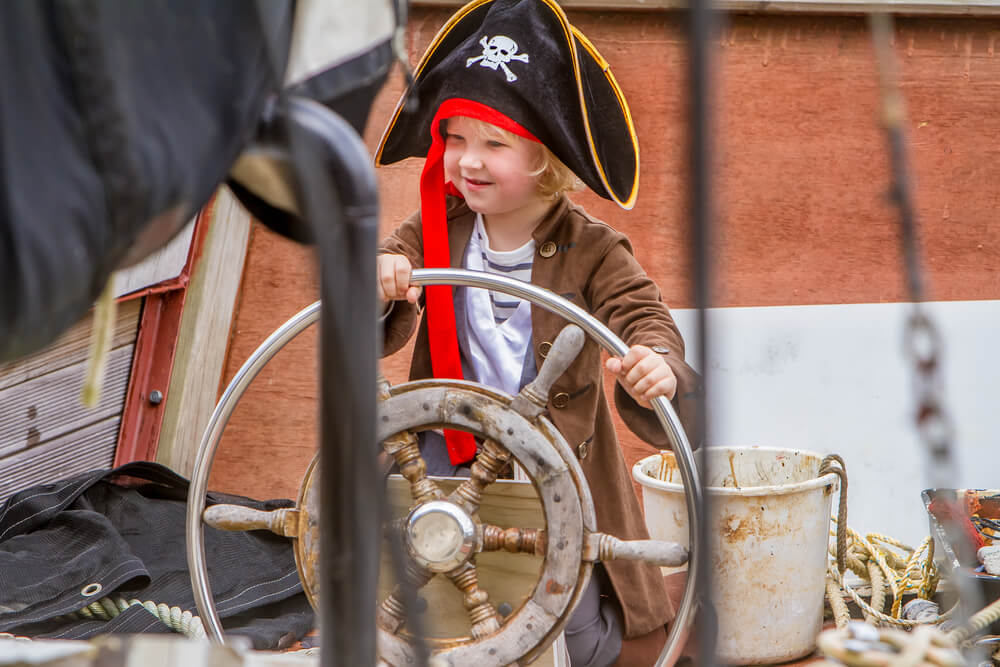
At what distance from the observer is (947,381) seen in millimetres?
2822

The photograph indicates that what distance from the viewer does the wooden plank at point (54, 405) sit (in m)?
2.39

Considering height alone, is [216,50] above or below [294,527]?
above

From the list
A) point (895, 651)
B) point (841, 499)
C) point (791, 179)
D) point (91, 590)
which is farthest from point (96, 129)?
point (791, 179)

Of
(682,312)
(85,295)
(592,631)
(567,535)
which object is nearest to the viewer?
(85,295)

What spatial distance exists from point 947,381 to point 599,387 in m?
1.53

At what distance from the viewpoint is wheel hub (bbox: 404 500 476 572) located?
1250 mm

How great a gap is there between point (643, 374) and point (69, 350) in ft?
5.47

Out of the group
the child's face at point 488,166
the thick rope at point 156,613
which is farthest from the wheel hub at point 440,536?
the thick rope at point 156,613

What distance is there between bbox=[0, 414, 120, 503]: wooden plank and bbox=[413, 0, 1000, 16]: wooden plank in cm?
136

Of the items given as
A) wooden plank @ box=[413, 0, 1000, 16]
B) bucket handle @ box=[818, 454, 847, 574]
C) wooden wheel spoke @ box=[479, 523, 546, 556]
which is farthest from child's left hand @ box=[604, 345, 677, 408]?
wooden plank @ box=[413, 0, 1000, 16]

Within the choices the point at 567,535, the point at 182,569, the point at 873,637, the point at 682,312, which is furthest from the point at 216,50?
the point at 682,312

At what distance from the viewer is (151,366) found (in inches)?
104

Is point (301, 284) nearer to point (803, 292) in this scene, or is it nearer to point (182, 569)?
point (182, 569)

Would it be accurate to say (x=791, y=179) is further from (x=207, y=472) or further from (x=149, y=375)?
(x=207, y=472)
